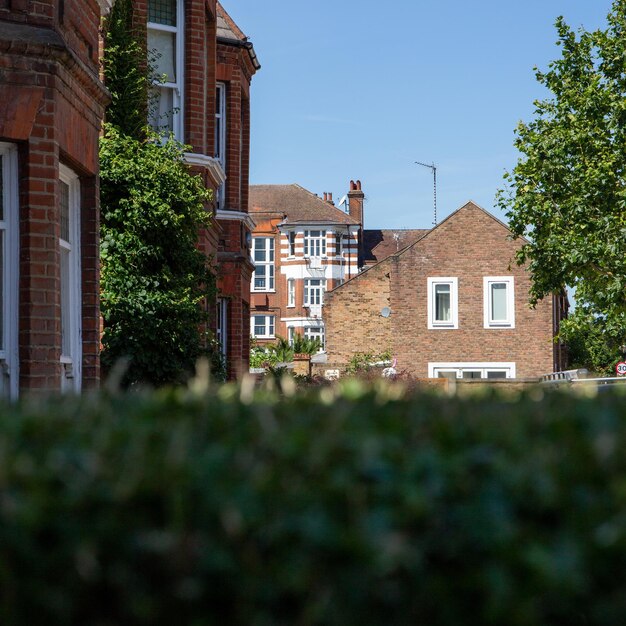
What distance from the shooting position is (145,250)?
543 inches

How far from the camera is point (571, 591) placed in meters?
2.30

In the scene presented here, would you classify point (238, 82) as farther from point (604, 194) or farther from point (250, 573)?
point (250, 573)

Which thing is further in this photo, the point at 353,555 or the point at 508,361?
the point at 508,361

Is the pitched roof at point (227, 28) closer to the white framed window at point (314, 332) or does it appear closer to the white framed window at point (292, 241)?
the white framed window at point (292, 241)

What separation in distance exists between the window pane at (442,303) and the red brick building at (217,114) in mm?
20355

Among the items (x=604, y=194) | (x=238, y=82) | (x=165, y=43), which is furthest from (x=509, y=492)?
(x=604, y=194)

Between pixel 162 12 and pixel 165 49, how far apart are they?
55cm

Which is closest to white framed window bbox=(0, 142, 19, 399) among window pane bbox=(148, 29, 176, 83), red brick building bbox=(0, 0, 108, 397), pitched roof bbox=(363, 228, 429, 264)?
red brick building bbox=(0, 0, 108, 397)

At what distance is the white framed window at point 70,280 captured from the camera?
9508 millimetres

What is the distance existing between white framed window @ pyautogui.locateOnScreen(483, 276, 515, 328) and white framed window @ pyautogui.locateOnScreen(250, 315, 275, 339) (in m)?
32.4

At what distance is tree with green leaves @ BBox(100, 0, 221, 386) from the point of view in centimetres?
1362

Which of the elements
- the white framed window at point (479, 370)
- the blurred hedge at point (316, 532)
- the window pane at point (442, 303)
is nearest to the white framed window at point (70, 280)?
the blurred hedge at point (316, 532)

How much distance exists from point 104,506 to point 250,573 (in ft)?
1.13

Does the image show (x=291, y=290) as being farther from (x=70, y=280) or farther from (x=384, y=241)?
(x=70, y=280)
